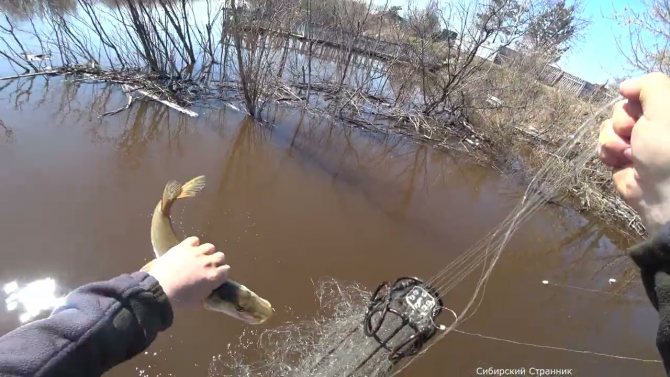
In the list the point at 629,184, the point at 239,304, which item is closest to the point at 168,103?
the point at 239,304

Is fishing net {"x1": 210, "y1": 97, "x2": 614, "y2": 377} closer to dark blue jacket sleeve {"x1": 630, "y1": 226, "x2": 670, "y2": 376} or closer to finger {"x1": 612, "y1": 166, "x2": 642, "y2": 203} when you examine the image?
finger {"x1": 612, "y1": 166, "x2": 642, "y2": 203}

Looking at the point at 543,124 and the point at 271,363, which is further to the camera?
the point at 543,124

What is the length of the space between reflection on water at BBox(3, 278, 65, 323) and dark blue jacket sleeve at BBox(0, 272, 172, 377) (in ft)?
10.3

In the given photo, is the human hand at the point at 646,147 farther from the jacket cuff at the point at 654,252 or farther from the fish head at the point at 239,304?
the fish head at the point at 239,304

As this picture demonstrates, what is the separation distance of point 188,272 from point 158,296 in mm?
138

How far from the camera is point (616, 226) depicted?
26.5 ft

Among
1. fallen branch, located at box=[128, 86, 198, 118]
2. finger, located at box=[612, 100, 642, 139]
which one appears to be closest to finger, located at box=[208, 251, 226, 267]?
finger, located at box=[612, 100, 642, 139]

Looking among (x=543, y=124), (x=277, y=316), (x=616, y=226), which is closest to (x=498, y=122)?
(x=543, y=124)

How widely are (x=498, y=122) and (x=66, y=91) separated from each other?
9.89 m

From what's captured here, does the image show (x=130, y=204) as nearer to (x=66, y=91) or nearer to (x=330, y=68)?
(x=66, y=91)

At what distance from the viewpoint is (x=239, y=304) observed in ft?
6.62

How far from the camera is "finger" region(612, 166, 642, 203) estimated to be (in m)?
1.17

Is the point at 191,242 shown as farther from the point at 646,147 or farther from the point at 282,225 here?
the point at 282,225

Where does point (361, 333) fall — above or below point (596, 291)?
below
